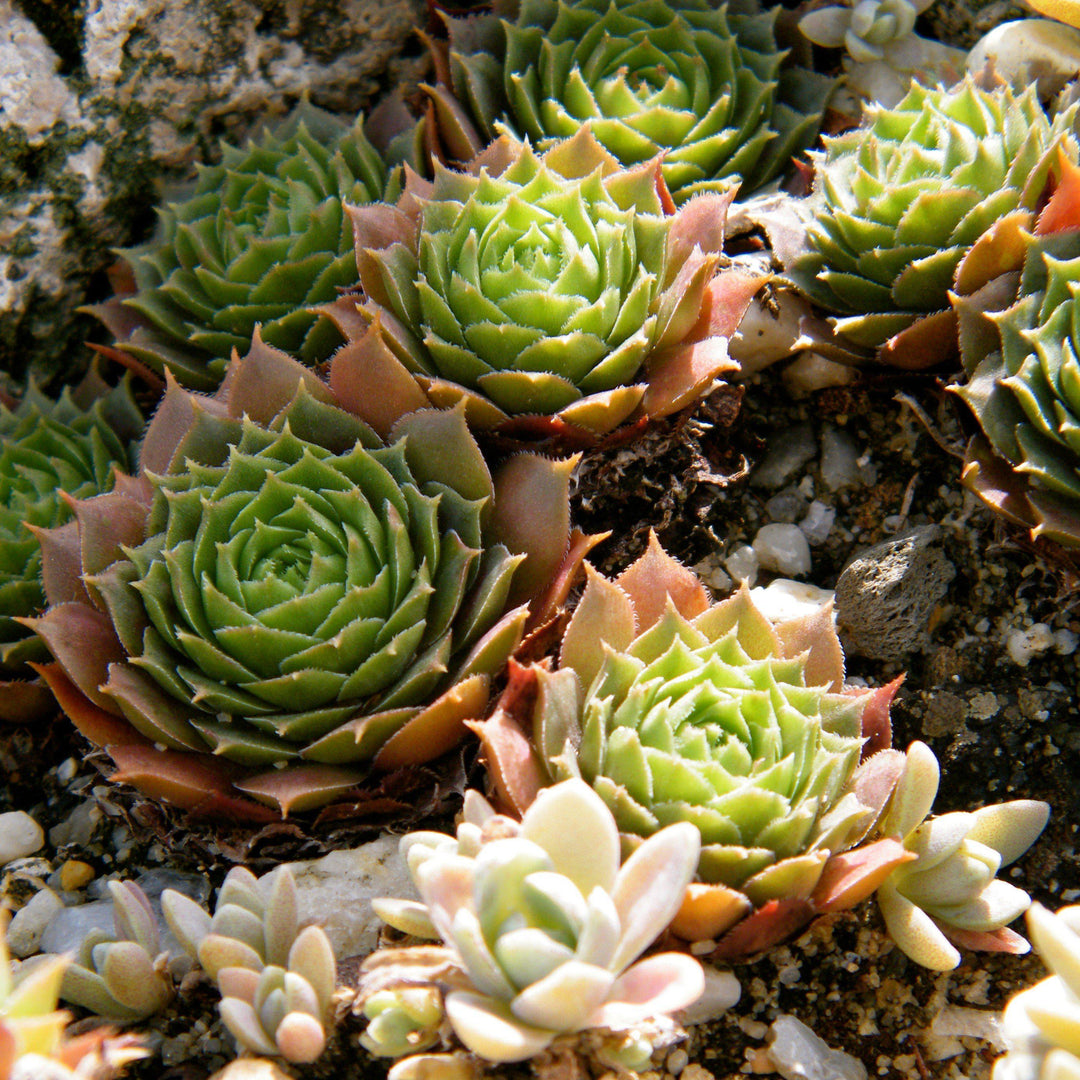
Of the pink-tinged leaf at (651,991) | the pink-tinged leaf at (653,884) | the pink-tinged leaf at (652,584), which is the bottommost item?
the pink-tinged leaf at (651,991)

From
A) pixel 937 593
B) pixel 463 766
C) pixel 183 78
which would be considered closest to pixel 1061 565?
pixel 937 593

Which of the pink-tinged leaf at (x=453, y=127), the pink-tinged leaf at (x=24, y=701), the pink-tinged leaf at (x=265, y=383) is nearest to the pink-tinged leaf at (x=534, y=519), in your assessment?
the pink-tinged leaf at (x=265, y=383)

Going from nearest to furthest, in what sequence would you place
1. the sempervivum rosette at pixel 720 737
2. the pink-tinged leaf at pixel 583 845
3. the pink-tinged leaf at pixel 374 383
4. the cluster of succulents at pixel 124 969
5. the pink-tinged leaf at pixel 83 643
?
the pink-tinged leaf at pixel 583 845 → the sempervivum rosette at pixel 720 737 → the cluster of succulents at pixel 124 969 → the pink-tinged leaf at pixel 83 643 → the pink-tinged leaf at pixel 374 383

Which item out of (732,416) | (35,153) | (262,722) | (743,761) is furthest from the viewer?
(35,153)

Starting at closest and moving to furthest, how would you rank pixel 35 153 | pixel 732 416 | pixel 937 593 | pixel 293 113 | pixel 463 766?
pixel 463 766
pixel 937 593
pixel 732 416
pixel 35 153
pixel 293 113

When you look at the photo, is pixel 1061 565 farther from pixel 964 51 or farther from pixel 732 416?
pixel 964 51

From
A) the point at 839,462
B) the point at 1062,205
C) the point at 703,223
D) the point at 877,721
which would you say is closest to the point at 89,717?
the point at 877,721

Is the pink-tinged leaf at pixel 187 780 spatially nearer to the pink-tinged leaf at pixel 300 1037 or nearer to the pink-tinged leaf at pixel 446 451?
the pink-tinged leaf at pixel 300 1037
